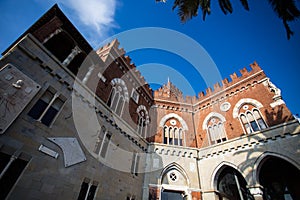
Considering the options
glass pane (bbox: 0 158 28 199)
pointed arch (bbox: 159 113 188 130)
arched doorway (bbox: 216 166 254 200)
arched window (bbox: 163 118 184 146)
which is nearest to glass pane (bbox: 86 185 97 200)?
glass pane (bbox: 0 158 28 199)

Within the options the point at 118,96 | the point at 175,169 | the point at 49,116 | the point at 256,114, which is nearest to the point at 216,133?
the point at 256,114

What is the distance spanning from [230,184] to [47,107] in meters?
13.1

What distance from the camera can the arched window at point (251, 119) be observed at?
11.2 metres

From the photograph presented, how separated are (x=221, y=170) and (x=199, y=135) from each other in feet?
11.2

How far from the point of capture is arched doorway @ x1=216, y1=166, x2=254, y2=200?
11.1 m

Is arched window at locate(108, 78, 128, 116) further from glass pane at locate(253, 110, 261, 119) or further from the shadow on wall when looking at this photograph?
the shadow on wall

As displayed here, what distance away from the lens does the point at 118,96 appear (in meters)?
11.1

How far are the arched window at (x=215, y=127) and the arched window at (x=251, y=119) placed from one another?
1.61 meters

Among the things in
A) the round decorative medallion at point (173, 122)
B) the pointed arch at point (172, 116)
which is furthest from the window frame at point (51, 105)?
the round decorative medallion at point (173, 122)

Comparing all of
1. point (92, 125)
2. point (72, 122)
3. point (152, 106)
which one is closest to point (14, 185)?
point (72, 122)

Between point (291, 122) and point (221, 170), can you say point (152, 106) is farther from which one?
point (291, 122)

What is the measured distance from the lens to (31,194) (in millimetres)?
4742

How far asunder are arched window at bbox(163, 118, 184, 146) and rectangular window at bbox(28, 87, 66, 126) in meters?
9.32

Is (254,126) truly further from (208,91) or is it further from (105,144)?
(105,144)
